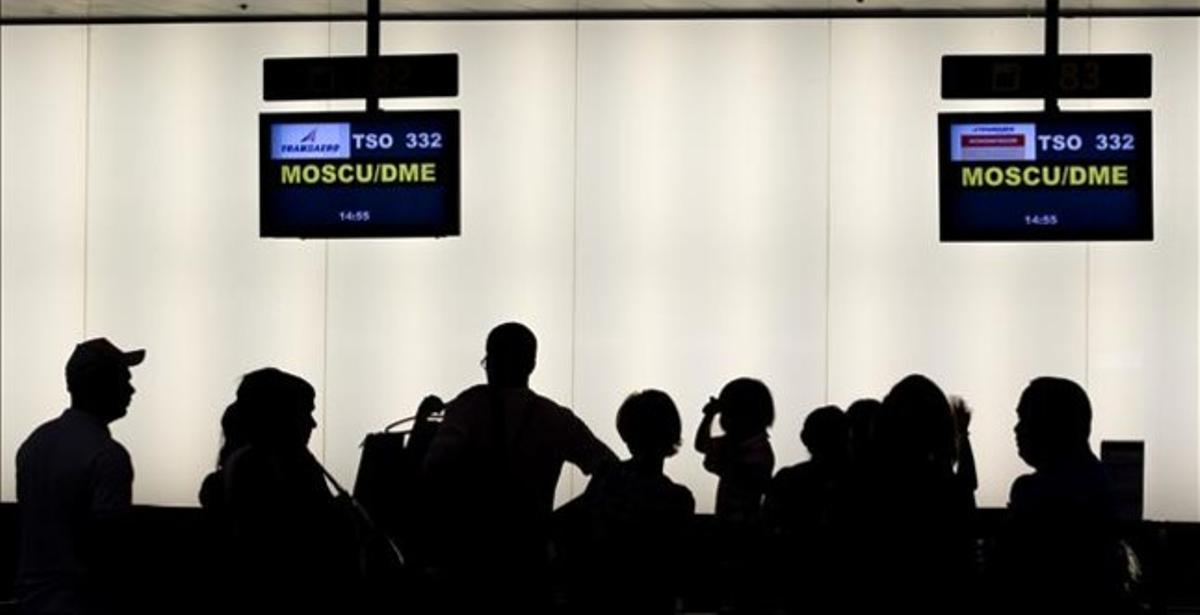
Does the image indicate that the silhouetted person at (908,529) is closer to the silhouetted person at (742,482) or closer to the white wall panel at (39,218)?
the silhouetted person at (742,482)

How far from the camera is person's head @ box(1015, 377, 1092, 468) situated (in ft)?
17.8

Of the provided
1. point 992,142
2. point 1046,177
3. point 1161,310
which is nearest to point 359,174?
point 992,142

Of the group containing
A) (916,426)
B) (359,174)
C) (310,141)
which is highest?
(310,141)

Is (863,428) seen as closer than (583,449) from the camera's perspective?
No

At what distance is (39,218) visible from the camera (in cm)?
1310

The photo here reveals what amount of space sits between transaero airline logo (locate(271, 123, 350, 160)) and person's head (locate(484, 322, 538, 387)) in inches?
157

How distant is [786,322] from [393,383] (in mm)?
2423

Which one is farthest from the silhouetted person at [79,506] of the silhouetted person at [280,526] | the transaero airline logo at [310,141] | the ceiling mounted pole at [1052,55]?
the ceiling mounted pole at [1052,55]

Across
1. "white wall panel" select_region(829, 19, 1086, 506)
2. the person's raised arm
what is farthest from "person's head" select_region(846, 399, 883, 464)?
"white wall panel" select_region(829, 19, 1086, 506)

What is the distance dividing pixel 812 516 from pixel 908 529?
829 millimetres

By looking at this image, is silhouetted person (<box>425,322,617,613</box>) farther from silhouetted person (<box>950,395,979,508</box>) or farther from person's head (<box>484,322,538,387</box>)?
silhouetted person (<box>950,395,979,508</box>)

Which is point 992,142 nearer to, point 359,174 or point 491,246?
point 359,174

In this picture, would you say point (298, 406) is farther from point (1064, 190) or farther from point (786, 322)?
A: point (786, 322)

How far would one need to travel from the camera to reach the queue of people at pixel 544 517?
5098 mm
